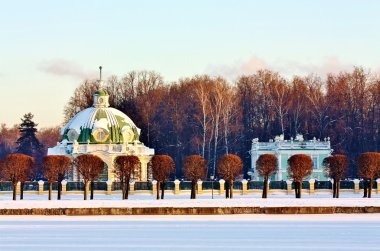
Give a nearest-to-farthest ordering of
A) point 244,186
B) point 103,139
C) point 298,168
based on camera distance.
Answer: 1. point 298,168
2. point 244,186
3. point 103,139

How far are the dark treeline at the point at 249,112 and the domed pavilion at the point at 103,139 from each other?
A: 367 inches

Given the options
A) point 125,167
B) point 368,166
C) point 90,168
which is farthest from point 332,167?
point 90,168

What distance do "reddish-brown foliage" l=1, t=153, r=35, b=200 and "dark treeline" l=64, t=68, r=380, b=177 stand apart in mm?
25191

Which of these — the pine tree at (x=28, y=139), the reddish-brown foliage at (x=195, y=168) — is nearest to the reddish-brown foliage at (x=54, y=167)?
the reddish-brown foliage at (x=195, y=168)

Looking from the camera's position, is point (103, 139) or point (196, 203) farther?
point (103, 139)

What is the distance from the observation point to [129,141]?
8238 centimetres

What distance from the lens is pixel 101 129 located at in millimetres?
81688

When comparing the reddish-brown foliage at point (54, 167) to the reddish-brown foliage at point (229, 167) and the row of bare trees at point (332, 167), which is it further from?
the row of bare trees at point (332, 167)

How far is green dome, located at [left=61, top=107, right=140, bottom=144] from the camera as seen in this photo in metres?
81.6

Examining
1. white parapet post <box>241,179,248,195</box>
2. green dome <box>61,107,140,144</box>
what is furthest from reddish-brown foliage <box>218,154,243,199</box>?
green dome <box>61,107,140,144</box>

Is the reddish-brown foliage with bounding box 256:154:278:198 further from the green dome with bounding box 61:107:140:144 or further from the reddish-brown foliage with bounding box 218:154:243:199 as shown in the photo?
the green dome with bounding box 61:107:140:144

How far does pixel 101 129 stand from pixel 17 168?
1658cm

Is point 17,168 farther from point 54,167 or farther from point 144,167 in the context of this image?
point 144,167
